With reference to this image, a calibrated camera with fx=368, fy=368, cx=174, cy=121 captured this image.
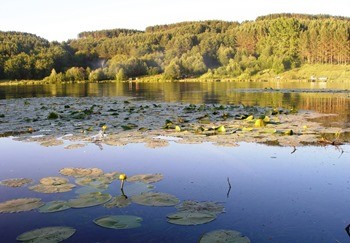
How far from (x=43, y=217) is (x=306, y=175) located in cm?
486

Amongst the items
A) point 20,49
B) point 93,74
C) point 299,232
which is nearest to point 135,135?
point 299,232

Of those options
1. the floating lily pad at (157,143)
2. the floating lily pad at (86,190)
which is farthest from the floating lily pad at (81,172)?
the floating lily pad at (157,143)

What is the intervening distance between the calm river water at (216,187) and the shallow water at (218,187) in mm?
13

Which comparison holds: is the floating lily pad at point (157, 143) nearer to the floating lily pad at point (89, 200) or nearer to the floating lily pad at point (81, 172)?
the floating lily pad at point (81, 172)

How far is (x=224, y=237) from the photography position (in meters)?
4.29

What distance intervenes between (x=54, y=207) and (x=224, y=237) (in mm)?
2609

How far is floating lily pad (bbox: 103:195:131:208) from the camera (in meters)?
5.53

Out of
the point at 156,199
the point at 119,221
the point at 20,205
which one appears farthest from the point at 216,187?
the point at 20,205

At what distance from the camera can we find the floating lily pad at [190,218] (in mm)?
4868

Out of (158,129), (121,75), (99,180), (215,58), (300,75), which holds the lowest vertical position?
(99,180)

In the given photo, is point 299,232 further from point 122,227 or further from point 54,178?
point 54,178

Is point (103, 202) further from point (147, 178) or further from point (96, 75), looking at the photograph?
point (96, 75)

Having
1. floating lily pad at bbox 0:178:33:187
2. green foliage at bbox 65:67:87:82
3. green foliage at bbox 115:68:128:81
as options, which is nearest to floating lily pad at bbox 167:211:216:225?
floating lily pad at bbox 0:178:33:187

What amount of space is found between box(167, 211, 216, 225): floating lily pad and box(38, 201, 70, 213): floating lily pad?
5.23ft
